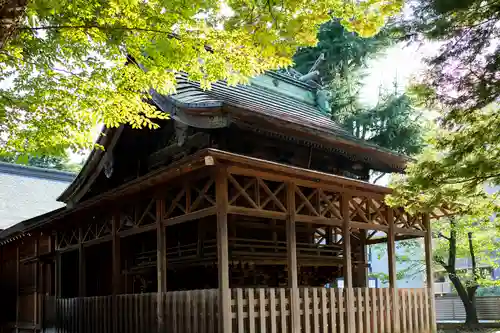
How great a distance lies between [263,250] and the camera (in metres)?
11.9

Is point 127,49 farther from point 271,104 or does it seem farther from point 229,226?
point 271,104

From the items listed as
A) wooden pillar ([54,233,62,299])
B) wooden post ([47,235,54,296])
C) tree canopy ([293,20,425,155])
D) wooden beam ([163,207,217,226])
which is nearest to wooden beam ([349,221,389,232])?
wooden beam ([163,207,217,226])

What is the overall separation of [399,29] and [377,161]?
5.76m

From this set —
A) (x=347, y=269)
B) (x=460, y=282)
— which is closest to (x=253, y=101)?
(x=347, y=269)

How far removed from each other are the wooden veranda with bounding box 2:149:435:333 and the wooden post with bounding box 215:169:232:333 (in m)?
0.02

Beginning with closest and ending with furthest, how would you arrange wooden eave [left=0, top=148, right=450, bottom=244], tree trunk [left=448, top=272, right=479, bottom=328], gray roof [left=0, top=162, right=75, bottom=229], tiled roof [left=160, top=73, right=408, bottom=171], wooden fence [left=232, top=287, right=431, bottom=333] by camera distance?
wooden eave [left=0, top=148, right=450, bottom=244]
wooden fence [left=232, top=287, right=431, bottom=333]
tiled roof [left=160, top=73, right=408, bottom=171]
gray roof [left=0, top=162, right=75, bottom=229]
tree trunk [left=448, top=272, right=479, bottom=328]

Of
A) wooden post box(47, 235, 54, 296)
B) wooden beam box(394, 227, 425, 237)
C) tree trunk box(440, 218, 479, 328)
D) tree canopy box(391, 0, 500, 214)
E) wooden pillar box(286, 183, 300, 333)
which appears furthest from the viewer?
tree trunk box(440, 218, 479, 328)

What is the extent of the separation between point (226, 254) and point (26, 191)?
17258 millimetres

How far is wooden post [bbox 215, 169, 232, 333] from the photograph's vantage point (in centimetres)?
831

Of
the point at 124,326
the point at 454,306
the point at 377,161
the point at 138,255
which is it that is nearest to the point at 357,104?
the point at 454,306

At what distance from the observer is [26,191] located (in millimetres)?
23234

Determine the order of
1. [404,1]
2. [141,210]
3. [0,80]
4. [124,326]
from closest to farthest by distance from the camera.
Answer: [404,1] → [0,80] → [124,326] → [141,210]

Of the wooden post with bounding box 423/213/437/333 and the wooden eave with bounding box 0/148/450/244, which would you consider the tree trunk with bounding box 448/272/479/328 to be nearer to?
the wooden post with bounding box 423/213/437/333

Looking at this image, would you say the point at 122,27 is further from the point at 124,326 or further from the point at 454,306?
the point at 454,306
